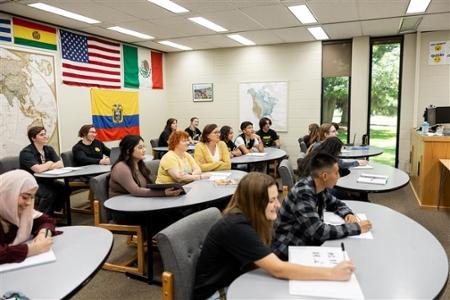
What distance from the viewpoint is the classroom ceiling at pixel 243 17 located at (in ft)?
16.1

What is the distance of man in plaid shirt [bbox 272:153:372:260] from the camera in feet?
5.97

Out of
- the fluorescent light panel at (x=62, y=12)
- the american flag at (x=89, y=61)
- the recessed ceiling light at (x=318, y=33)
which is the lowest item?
the american flag at (x=89, y=61)

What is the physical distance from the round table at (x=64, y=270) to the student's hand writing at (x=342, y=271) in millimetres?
1025

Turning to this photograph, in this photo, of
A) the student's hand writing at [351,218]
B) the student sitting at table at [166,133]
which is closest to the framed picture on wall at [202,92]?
the student sitting at table at [166,133]

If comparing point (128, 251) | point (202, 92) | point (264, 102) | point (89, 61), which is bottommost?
point (128, 251)

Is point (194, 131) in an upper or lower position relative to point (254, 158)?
upper

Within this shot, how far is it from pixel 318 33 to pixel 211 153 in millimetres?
4062

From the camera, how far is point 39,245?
64.9 inches

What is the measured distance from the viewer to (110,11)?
518 cm

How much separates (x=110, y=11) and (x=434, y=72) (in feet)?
20.3

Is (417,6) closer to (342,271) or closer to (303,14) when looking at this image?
(303,14)

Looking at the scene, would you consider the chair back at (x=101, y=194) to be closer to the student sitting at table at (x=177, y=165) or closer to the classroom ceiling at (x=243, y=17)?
the student sitting at table at (x=177, y=165)

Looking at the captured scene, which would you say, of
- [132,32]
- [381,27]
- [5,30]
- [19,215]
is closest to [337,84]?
[381,27]

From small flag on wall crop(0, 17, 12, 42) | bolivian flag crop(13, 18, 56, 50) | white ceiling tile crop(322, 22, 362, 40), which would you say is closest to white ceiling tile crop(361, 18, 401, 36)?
white ceiling tile crop(322, 22, 362, 40)
